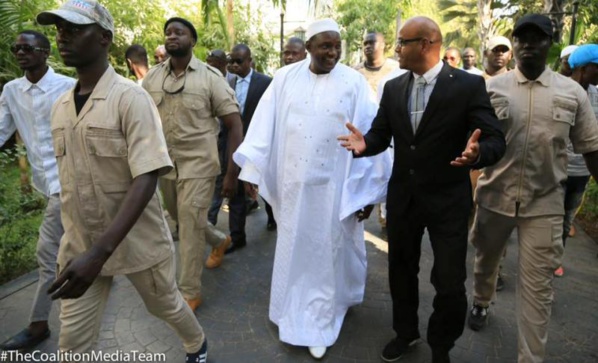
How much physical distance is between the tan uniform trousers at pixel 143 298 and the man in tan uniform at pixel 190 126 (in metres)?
0.99

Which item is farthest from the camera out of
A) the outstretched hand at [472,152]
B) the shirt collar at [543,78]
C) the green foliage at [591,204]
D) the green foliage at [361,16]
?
the green foliage at [361,16]

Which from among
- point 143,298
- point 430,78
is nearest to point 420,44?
point 430,78

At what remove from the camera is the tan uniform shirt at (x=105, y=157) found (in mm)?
2041

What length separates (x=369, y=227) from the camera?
5.90 meters

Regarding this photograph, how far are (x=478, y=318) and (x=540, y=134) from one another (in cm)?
156

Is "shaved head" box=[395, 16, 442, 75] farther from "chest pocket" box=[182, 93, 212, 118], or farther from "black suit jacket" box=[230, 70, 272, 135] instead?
"black suit jacket" box=[230, 70, 272, 135]

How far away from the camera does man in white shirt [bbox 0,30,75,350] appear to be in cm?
306

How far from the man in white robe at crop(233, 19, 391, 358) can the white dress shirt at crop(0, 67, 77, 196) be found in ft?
4.66

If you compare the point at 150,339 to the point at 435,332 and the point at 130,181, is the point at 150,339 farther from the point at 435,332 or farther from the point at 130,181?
the point at 435,332

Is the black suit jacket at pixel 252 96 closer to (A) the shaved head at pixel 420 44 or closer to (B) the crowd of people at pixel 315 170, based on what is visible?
(B) the crowd of people at pixel 315 170

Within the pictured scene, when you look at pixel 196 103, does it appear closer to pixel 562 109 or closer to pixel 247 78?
pixel 247 78

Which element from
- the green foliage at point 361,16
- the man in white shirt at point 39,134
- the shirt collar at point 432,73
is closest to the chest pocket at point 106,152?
the man in white shirt at point 39,134

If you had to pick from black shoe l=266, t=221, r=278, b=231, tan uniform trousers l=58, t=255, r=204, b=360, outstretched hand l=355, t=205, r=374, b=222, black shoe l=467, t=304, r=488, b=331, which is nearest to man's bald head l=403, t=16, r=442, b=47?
outstretched hand l=355, t=205, r=374, b=222

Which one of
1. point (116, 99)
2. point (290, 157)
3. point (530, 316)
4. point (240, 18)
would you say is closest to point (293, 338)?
point (290, 157)
